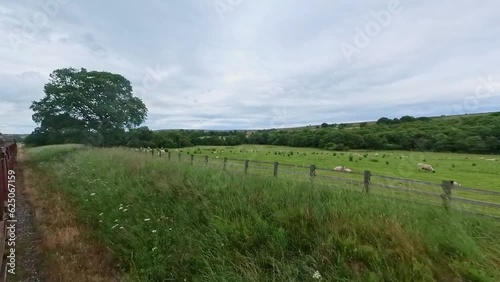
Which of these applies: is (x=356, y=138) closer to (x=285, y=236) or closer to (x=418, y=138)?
(x=418, y=138)

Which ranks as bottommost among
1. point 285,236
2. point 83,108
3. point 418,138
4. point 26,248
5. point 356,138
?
point 356,138

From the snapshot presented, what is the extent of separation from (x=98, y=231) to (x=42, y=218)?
109 inches

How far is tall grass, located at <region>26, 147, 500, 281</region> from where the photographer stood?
3.36m

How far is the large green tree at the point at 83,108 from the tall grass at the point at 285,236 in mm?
34893

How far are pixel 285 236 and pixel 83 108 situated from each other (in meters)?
41.6

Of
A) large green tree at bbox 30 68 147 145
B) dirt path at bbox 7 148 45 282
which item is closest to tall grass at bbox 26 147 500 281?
dirt path at bbox 7 148 45 282

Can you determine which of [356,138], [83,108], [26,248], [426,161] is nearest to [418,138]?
[356,138]

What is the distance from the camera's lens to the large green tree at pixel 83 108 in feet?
122

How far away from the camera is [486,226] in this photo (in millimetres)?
4199

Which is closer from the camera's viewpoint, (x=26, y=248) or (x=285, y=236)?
(x=285, y=236)

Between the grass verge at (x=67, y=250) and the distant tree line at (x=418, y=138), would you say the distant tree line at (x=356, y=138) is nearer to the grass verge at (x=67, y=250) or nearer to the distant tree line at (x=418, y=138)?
the distant tree line at (x=418, y=138)

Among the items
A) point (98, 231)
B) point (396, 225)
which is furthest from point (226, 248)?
point (98, 231)

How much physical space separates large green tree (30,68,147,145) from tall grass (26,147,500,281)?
34.9m

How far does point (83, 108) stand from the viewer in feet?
125
